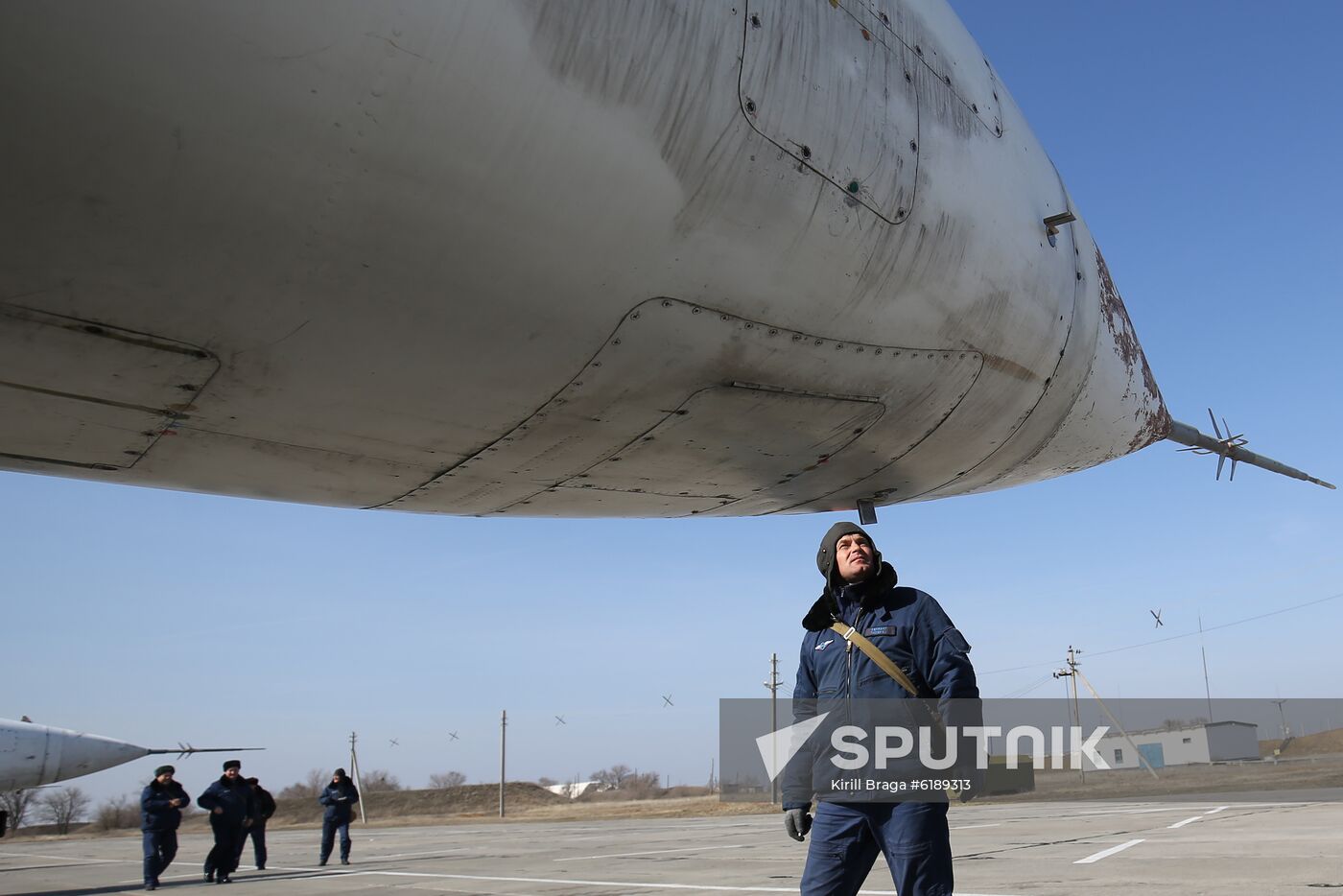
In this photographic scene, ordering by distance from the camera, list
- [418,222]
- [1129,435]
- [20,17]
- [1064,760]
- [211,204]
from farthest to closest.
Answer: [1064,760] < [1129,435] < [418,222] < [211,204] < [20,17]

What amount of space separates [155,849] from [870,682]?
9.95m

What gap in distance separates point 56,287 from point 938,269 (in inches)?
95.5

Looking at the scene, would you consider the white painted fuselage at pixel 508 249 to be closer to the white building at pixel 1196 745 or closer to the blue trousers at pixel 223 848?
the blue trousers at pixel 223 848

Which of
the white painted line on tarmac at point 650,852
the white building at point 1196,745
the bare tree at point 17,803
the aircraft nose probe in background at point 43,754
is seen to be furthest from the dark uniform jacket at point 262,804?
the white building at point 1196,745

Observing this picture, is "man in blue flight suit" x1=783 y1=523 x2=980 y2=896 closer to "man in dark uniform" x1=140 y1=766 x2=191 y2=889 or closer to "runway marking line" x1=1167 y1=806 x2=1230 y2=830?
"man in dark uniform" x1=140 y1=766 x2=191 y2=889

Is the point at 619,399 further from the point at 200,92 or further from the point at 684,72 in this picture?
the point at 200,92

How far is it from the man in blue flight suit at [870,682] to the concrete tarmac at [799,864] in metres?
3.00

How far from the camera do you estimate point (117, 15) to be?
5.56ft

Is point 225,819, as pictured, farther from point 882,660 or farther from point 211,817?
point 882,660

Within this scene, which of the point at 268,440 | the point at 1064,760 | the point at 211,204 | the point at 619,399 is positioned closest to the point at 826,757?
the point at 619,399

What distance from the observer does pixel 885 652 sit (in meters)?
3.22

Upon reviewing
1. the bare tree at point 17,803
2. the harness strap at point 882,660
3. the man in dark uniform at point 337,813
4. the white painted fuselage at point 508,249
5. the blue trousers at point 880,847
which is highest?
the white painted fuselage at point 508,249

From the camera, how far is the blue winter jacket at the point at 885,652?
10.0 ft

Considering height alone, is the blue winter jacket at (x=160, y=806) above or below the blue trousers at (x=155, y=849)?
above
